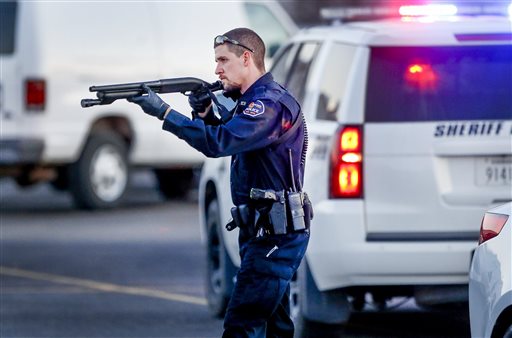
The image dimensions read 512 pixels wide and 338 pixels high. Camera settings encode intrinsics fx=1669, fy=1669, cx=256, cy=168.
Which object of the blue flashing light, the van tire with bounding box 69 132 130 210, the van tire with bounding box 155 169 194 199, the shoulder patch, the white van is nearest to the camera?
the shoulder patch

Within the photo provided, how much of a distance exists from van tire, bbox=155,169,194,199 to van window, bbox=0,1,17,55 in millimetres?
3106

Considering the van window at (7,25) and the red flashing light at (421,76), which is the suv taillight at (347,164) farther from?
the van window at (7,25)

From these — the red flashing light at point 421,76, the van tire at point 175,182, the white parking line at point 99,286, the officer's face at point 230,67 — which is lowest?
the white parking line at point 99,286

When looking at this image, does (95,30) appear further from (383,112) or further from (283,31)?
(383,112)

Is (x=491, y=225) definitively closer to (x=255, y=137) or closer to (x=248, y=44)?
(x=255, y=137)

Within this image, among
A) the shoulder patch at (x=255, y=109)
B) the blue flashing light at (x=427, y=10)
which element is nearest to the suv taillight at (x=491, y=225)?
the shoulder patch at (x=255, y=109)

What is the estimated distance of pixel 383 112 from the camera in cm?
867

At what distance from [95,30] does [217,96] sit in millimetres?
10817

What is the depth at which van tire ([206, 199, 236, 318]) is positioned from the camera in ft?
33.1

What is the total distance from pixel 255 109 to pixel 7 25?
11.5 m

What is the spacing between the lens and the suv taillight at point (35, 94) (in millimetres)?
17406

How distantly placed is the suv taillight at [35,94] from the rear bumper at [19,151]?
0.36m

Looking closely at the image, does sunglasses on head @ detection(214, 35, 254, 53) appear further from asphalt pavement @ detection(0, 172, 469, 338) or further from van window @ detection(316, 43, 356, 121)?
asphalt pavement @ detection(0, 172, 469, 338)

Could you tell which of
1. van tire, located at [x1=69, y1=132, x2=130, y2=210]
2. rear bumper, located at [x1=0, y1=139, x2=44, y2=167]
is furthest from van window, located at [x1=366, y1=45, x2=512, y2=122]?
van tire, located at [x1=69, y1=132, x2=130, y2=210]
